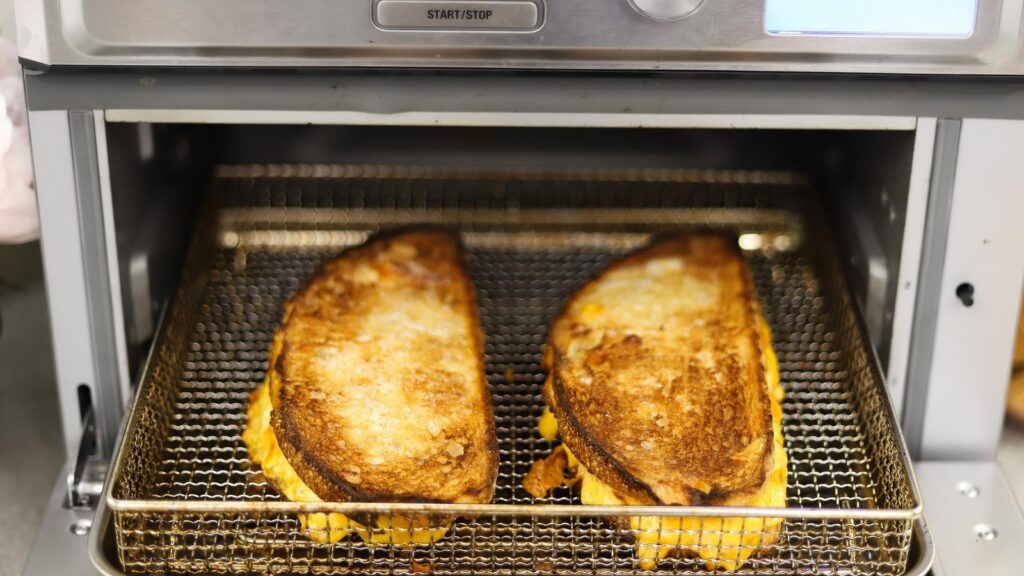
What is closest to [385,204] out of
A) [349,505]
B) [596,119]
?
[596,119]

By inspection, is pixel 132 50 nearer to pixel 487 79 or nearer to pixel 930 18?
pixel 487 79

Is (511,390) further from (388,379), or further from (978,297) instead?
(978,297)

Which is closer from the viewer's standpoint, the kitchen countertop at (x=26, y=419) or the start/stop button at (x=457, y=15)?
the start/stop button at (x=457, y=15)

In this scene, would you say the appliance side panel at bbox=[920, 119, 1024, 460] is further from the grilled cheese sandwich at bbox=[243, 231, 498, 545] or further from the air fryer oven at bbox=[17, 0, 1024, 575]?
the grilled cheese sandwich at bbox=[243, 231, 498, 545]

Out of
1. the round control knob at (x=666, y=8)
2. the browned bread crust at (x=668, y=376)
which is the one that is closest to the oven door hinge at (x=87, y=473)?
the browned bread crust at (x=668, y=376)

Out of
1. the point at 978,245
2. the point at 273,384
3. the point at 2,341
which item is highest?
the point at 978,245

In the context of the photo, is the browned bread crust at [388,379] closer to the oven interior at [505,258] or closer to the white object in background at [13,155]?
the oven interior at [505,258]
